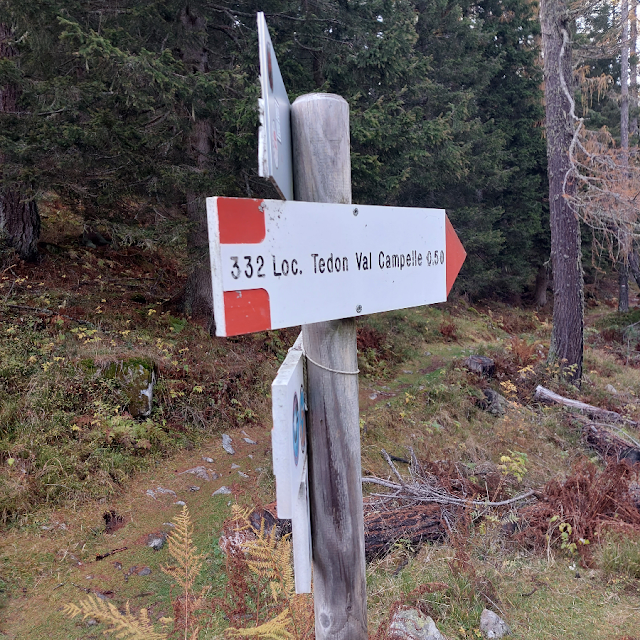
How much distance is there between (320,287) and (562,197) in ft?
28.6

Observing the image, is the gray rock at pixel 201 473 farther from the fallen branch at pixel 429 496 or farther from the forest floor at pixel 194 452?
the fallen branch at pixel 429 496

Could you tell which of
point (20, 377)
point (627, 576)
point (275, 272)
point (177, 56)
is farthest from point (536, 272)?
point (275, 272)

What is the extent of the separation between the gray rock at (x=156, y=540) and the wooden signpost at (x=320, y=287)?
273cm

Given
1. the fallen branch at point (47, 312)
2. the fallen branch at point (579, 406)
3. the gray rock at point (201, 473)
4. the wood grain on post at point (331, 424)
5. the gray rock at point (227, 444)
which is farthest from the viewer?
the fallen branch at point (579, 406)

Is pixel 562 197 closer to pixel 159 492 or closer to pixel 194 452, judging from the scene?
pixel 194 452

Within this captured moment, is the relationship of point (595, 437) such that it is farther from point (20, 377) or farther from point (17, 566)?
point (20, 377)

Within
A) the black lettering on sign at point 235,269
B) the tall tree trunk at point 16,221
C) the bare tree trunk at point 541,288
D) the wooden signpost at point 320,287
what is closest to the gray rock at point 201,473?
the wooden signpost at point 320,287

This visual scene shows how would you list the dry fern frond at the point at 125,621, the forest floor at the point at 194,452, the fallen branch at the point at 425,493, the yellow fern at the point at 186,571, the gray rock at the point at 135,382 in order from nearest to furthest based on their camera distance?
1. the dry fern frond at the point at 125,621
2. the yellow fern at the point at 186,571
3. the forest floor at the point at 194,452
4. the fallen branch at the point at 425,493
5. the gray rock at the point at 135,382

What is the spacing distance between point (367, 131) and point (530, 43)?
16.0m

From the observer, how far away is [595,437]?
624cm

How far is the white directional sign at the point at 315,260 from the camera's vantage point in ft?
3.61

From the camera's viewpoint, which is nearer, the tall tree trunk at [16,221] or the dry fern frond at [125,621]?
the dry fern frond at [125,621]

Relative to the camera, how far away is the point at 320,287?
1.34 meters

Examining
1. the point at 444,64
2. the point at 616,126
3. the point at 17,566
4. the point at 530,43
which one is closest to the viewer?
the point at 17,566
